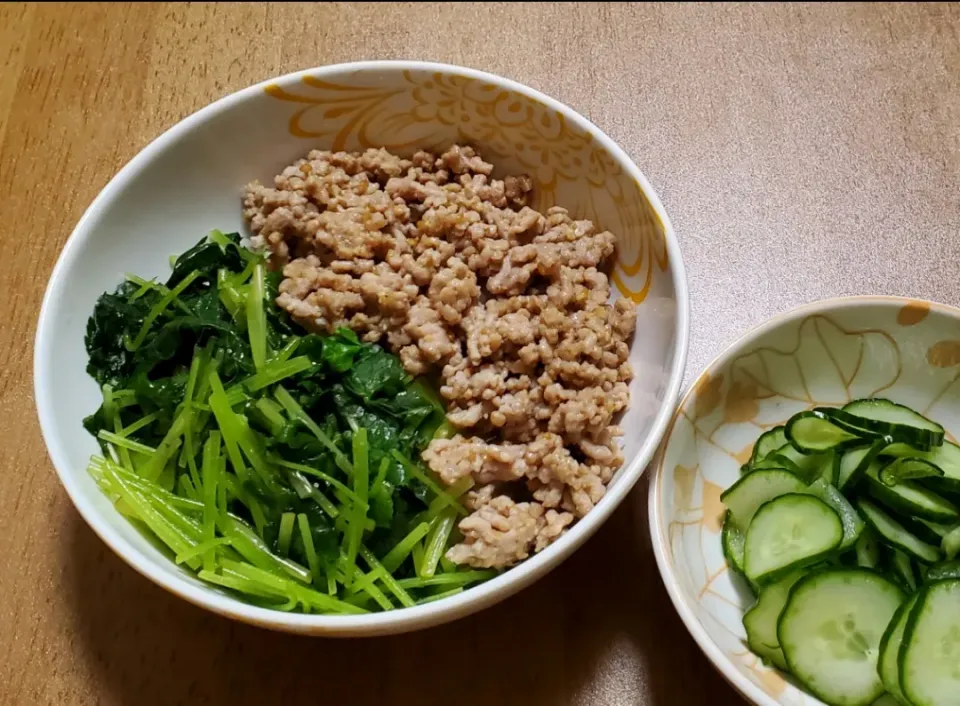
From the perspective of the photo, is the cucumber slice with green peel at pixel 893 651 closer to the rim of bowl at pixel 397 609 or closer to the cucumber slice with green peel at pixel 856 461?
the cucumber slice with green peel at pixel 856 461

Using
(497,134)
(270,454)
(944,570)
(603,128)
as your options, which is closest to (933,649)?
(944,570)

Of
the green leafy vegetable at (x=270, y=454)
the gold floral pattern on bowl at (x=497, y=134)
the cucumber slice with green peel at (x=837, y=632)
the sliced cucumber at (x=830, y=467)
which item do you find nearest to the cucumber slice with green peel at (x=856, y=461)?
the sliced cucumber at (x=830, y=467)

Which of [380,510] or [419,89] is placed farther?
[419,89]

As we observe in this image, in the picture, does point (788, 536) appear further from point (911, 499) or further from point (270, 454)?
point (270, 454)

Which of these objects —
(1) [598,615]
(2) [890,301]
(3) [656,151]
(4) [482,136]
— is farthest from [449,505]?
(3) [656,151]

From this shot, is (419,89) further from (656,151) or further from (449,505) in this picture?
(449,505)

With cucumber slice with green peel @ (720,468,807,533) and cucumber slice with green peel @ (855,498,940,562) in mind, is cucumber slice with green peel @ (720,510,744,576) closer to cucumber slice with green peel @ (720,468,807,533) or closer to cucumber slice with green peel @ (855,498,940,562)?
cucumber slice with green peel @ (720,468,807,533)
